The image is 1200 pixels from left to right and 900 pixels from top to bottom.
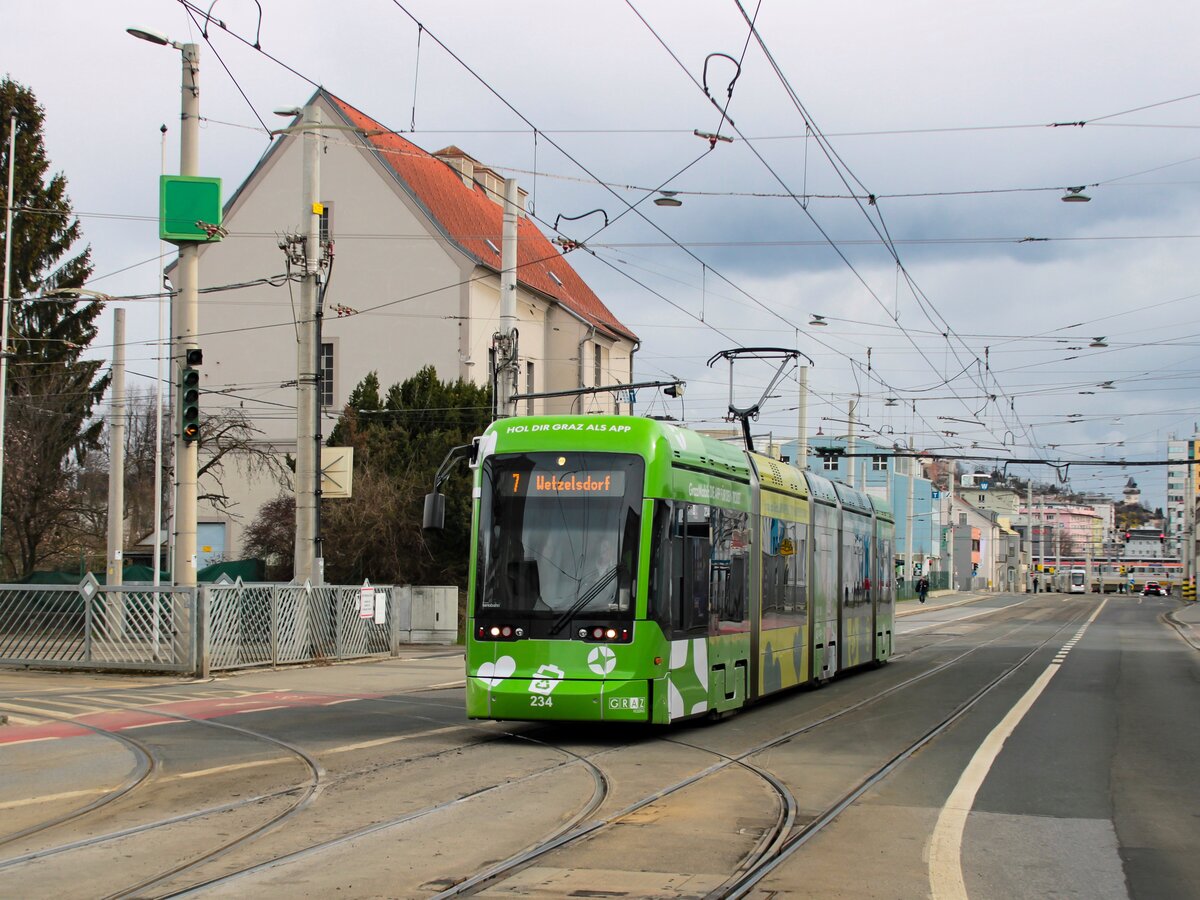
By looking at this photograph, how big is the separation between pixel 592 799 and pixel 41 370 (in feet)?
133

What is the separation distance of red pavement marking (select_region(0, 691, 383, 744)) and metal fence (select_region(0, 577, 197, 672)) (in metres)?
3.19

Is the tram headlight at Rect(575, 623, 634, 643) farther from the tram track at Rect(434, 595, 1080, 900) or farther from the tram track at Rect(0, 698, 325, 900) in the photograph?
the tram track at Rect(0, 698, 325, 900)

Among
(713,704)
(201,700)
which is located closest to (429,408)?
(201,700)

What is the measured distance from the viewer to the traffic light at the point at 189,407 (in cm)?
2109

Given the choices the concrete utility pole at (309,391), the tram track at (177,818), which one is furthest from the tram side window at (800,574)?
the concrete utility pole at (309,391)

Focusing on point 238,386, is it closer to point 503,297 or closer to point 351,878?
point 503,297

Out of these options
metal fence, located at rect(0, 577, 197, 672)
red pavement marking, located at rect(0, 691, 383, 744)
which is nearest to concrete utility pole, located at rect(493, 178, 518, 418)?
metal fence, located at rect(0, 577, 197, 672)

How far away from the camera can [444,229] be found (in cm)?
4703

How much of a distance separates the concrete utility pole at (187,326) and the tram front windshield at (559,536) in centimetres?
935

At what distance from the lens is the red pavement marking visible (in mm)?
15164

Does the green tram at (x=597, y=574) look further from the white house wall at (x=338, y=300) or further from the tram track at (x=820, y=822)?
the white house wall at (x=338, y=300)

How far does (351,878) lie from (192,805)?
303 cm

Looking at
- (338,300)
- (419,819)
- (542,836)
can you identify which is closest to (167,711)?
(419,819)

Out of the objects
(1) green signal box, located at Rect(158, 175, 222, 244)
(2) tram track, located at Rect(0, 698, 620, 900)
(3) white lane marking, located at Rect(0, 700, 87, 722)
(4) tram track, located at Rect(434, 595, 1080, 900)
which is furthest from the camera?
(1) green signal box, located at Rect(158, 175, 222, 244)
